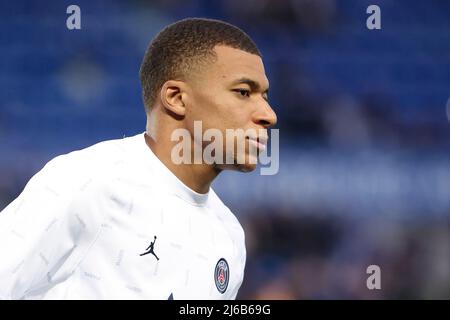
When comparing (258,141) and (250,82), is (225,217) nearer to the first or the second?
(258,141)

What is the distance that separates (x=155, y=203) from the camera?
7.79ft

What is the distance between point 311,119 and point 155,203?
364 cm

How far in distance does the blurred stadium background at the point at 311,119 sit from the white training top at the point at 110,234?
3.07 metres

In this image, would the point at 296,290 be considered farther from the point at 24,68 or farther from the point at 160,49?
the point at 160,49

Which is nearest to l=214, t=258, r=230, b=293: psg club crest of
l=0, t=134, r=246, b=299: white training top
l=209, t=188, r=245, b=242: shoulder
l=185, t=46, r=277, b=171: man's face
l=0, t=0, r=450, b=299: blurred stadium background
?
l=0, t=134, r=246, b=299: white training top

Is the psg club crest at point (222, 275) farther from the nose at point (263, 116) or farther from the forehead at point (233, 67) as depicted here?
the forehead at point (233, 67)

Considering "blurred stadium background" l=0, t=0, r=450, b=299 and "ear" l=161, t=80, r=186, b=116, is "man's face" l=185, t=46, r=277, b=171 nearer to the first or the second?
"ear" l=161, t=80, r=186, b=116

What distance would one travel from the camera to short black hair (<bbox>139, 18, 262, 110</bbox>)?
251 centimetres

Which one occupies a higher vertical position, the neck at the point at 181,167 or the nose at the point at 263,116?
the nose at the point at 263,116

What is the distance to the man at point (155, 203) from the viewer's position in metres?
2.09

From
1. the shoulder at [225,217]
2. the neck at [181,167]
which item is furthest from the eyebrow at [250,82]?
the shoulder at [225,217]

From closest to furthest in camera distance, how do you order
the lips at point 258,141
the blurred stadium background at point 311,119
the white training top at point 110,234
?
the white training top at point 110,234 → the lips at point 258,141 → the blurred stadium background at point 311,119

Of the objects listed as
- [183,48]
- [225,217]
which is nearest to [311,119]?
[225,217]
